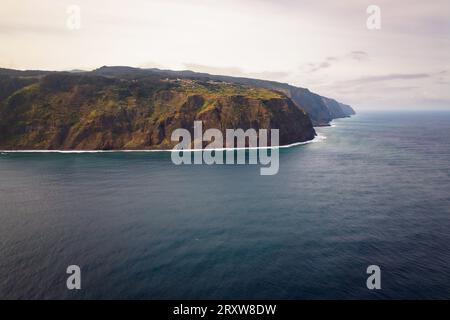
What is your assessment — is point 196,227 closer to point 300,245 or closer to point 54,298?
point 300,245

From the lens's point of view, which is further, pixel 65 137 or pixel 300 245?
pixel 65 137

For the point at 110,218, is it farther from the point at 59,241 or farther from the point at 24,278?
the point at 24,278

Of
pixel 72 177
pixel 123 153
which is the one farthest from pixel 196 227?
pixel 123 153
